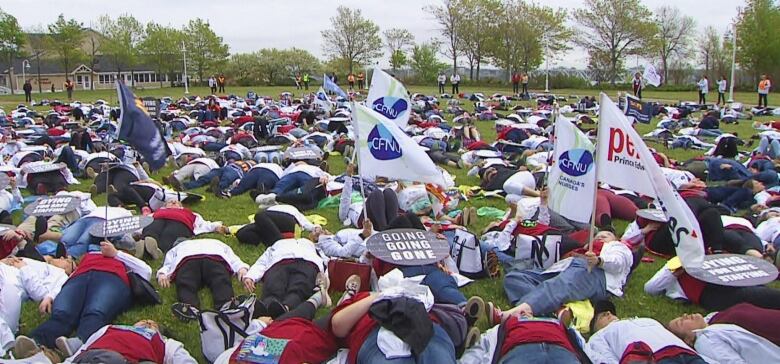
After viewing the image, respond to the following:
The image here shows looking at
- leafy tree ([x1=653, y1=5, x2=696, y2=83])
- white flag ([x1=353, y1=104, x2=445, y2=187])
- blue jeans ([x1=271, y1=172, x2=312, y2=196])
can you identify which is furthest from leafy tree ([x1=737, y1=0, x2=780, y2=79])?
white flag ([x1=353, y1=104, x2=445, y2=187])

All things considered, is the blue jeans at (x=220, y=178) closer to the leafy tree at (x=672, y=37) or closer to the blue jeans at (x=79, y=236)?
the blue jeans at (x=79, y=236)

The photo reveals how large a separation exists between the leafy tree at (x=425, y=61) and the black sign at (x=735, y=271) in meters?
61.0

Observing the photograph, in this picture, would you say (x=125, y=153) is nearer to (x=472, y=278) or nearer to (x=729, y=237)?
(x=472, y=278)

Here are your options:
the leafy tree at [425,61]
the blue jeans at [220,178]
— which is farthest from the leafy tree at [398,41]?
the blue jeans at [220,178]

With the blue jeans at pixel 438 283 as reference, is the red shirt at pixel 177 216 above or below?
above

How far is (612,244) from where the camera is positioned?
6.33m

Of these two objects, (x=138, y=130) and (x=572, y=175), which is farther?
(x=572, y=175)

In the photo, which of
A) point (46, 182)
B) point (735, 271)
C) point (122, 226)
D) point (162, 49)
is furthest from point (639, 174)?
point (162, 49)

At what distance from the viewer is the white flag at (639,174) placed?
16.3 ft

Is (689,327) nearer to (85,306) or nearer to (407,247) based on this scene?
(407,247)

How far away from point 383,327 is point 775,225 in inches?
210

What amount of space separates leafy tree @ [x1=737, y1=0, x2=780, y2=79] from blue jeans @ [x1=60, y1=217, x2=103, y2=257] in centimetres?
5296

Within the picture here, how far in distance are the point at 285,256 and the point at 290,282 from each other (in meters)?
0.39

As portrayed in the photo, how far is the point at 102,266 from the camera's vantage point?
18.6 ft
